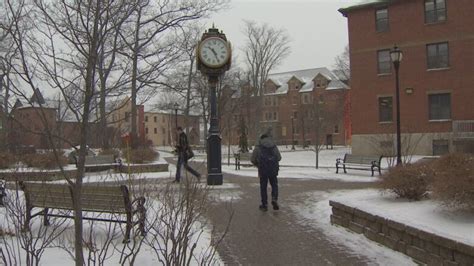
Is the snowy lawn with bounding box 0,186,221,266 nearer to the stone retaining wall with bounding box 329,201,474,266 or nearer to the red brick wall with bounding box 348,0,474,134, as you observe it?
the stone retaining wall with bounding box 329,201,474,266

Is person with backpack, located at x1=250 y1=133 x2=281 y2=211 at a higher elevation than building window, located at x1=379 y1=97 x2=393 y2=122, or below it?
below

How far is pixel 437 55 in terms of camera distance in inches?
1417

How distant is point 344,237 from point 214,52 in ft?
29.3

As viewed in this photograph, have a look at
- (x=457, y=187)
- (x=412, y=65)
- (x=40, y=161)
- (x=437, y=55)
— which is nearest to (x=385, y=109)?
(x=412, y=65)

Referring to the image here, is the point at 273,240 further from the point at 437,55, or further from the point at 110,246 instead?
the point at 437,55

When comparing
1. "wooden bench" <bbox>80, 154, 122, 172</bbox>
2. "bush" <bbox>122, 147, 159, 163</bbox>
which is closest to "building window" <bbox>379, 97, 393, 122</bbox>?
"bush" <bbox>122, 147, 159, 163</bbox>

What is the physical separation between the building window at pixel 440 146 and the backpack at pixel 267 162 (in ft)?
90.7

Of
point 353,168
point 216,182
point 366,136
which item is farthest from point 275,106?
point 216,182

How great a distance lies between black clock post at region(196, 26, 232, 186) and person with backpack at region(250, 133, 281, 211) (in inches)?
191

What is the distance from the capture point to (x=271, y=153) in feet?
36.0

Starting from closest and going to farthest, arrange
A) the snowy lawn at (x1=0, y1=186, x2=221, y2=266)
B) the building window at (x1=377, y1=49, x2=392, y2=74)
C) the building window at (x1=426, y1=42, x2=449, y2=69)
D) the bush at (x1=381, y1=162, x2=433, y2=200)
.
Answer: the snowy lawn at (x1=0, y1=186, x2=221, y2=266), the bush at (x1=381, y1=162, x2=433, y2=200), the building window at (x1=426, y1=42, x2=449, y2=69), the building window at (x1=377, y1=49, x2=392, y2=74)

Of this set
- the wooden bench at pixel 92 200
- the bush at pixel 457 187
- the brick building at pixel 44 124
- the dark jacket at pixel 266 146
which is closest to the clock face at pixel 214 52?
the dark jacket at pixel 266 146

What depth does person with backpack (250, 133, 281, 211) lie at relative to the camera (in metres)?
10.9

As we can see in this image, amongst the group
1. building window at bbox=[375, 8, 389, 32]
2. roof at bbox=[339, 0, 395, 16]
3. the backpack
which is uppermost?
roof at bbox=[339, 0, 395, 16]
